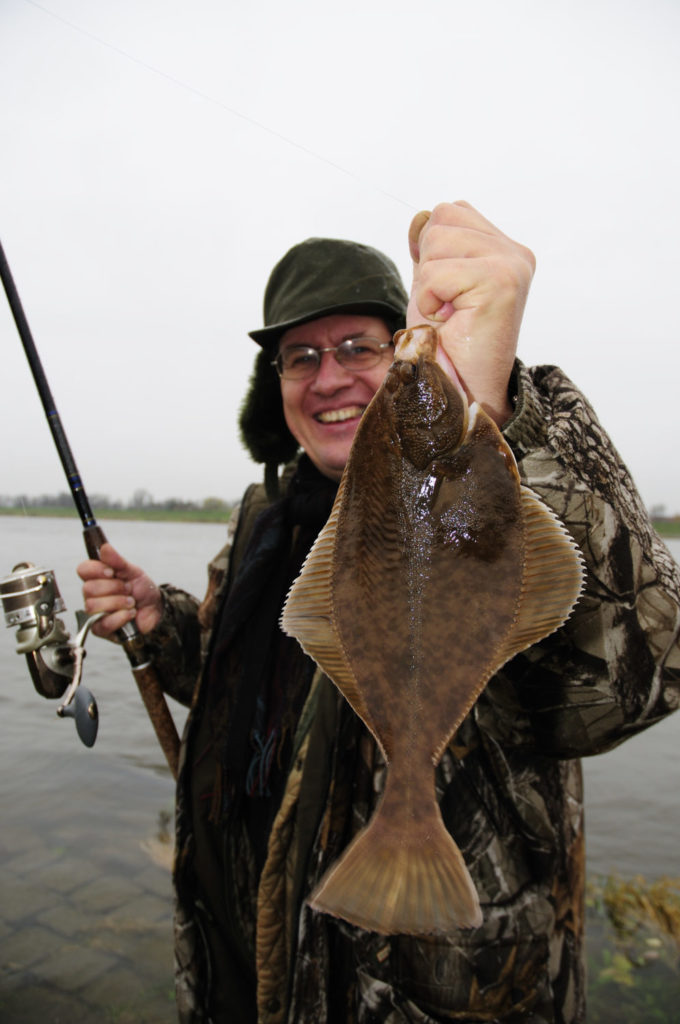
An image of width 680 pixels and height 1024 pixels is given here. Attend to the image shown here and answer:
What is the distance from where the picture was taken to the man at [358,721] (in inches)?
72.8

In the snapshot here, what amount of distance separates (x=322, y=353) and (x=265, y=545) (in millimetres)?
1088

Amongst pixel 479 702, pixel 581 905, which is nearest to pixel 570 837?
pixel 581 905

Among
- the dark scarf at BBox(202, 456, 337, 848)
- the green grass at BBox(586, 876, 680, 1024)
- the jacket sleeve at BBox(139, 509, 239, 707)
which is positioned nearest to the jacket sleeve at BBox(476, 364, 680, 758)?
the dark scarf at BBox(202, 456, 337, 848)

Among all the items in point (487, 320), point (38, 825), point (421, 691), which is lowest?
point (38, 825)

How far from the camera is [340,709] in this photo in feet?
8.37

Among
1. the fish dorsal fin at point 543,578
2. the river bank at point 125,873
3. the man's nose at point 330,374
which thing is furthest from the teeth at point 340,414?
the river bank at point 125,873

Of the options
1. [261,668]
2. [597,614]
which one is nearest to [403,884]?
[597,614]

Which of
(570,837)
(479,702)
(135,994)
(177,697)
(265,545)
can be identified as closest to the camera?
(479,702)

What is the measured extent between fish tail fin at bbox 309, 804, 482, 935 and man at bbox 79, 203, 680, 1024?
0.45 m

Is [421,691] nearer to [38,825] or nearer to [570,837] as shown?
[570,837]

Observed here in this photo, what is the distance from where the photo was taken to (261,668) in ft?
10.1

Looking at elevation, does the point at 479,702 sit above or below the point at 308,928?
above

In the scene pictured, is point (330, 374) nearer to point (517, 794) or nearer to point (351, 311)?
point (351, 311)

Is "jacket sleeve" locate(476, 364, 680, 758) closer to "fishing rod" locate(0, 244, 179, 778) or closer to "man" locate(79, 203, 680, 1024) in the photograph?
"man" locate(79, 203, 680, 1024)
